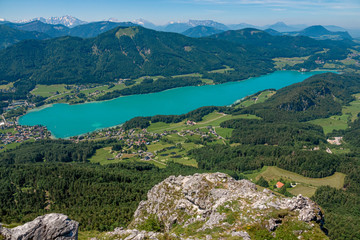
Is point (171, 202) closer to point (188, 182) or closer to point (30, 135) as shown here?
point (188, 182)

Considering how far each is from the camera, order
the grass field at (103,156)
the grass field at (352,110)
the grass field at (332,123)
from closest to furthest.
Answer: the grass field at (103,156), the grass field at (332,123), the grass field at (352,110)

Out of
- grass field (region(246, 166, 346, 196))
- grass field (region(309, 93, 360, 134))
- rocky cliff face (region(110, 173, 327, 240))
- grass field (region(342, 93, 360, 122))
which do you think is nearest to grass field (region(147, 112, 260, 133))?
grass field (region(309, 93, 360, 134))

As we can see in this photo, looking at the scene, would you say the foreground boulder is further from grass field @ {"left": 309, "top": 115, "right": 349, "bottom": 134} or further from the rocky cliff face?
Result: grass field @ {"left": 309, "top": 115, "right": 349, "bottom": 134}

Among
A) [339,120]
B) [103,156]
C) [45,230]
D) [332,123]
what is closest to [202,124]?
[103,156]

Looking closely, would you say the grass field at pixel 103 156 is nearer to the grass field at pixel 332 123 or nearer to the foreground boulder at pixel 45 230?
the foreground boulder at pixel 45 230

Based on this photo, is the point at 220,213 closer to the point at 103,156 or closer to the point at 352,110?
the point at 103,156

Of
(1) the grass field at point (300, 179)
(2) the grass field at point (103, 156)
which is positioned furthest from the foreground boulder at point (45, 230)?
(2) the grass field at point (103, 156)
